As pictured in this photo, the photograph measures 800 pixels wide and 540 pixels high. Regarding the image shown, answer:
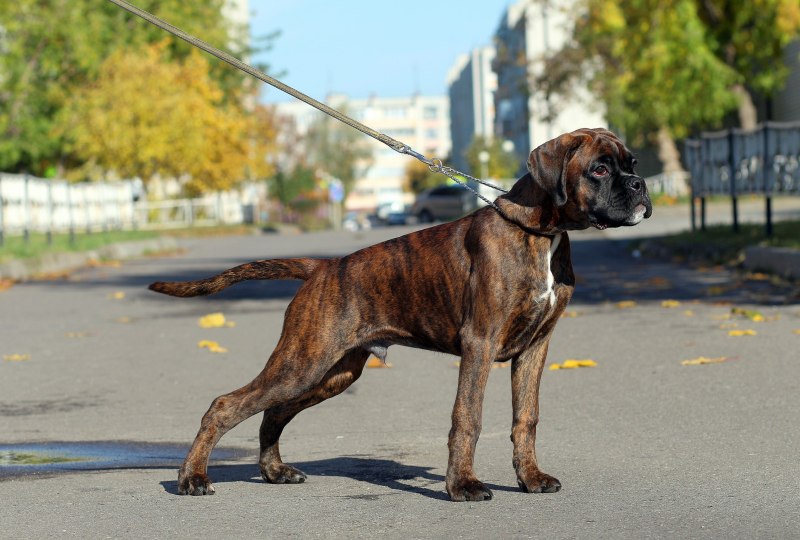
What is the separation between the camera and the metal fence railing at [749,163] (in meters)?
17.1

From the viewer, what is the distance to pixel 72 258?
2542 centimetres

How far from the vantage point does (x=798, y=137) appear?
16.9 meters

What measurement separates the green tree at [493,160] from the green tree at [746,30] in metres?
53.2

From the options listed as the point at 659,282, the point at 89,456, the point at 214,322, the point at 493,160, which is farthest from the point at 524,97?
the point at 89,456

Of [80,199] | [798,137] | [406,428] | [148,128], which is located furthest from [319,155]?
[406,428]

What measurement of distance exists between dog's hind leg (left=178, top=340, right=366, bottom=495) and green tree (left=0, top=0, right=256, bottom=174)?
3878 cm

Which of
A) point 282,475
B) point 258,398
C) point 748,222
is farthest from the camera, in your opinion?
point 748,222

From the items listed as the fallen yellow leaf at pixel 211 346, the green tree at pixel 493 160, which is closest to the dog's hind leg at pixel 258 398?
the fallen yellow leaf at pixel 211 346

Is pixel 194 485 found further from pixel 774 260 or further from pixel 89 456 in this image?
pixel 774 260

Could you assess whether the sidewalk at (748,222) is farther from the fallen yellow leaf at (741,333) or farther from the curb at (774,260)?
the fallen yellow leaf at (741,333)

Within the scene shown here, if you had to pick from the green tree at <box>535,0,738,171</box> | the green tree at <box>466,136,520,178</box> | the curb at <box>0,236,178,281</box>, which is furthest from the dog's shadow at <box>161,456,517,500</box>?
the green tree at <box>466,136,520,178</box>

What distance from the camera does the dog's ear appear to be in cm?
511

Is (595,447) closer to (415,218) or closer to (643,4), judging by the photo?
(643,4)

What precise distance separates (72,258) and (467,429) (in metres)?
21.2
